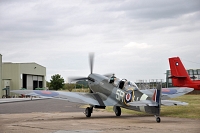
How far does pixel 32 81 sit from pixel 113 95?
57910mm

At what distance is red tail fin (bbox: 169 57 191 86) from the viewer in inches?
1312

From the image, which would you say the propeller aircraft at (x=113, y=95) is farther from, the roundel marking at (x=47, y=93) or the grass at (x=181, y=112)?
the grass at (x=181, y=112)

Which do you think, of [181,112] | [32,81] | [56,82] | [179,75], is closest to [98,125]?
[181,112]

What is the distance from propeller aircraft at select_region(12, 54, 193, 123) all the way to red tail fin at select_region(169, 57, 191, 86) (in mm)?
13571

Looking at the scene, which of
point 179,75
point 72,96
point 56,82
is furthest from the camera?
point 56,82

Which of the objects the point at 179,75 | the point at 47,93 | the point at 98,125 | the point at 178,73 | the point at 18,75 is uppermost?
the point at 18,75

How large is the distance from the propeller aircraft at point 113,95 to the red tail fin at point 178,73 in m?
13.6

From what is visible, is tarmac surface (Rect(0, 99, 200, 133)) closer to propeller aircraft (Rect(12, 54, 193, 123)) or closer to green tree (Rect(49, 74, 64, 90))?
propeller aircraft (Rect(12, 54, 193, 123))

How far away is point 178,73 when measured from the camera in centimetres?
3419

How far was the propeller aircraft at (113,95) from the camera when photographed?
49.4ft

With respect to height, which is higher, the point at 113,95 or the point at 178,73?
the point at 178,73

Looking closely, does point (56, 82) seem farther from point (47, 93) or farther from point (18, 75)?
point (47, 93)

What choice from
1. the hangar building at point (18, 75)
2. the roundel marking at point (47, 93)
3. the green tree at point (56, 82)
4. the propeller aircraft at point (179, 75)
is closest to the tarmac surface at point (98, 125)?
the roundel marking at point (47, 93)

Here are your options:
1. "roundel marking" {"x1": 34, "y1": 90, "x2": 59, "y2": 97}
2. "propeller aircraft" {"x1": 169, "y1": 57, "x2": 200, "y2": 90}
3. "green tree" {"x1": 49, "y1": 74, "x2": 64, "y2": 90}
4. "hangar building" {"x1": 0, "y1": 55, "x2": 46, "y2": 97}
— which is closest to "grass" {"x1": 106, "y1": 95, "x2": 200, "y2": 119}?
"roundel marking" {"x1": 34, "y1": 90, "x2": 59, "y2": 97}
